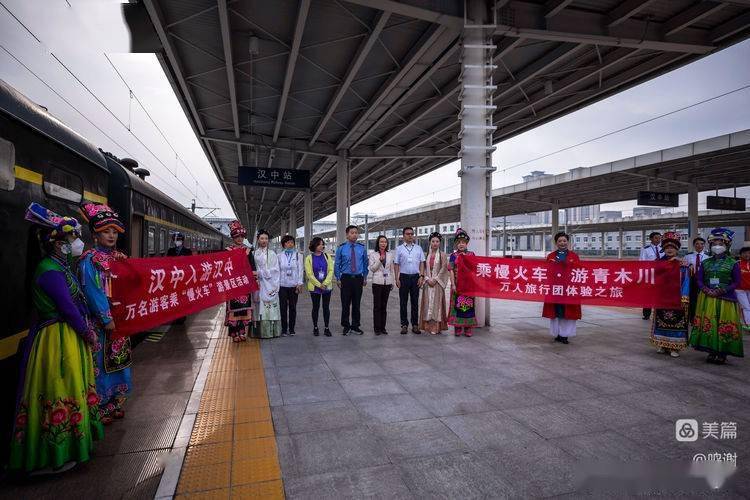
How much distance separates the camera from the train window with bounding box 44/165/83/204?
3368mm

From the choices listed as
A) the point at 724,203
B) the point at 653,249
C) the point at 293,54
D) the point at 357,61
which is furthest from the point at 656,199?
the point at 293,54

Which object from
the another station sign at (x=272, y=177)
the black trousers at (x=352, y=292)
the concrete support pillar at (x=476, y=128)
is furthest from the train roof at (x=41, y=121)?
the another station sign at (x=272, y=177)

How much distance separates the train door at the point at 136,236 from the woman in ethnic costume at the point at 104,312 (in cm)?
316

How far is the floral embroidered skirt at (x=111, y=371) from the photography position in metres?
3.20

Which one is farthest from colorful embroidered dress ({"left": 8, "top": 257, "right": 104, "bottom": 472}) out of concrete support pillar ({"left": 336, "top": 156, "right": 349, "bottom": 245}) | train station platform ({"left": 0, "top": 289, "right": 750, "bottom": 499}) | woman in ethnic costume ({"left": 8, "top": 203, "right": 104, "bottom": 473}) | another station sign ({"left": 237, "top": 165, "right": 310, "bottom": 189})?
concrete support pillar ({"left": 336, "top": 156, "right": 349, "bottom": 245})

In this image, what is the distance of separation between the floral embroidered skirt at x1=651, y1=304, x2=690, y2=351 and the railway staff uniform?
541 cm

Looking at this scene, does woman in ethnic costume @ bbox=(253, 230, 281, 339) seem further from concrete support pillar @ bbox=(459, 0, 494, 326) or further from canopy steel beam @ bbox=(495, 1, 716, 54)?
canopy steel beam @ bbox=(495, 1, 716, 54)

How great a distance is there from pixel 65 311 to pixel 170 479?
1.26m

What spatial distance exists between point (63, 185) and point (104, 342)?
153cm

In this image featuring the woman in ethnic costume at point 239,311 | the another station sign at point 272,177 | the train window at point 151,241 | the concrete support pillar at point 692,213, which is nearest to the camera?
the woman in ethnic costume at point 239,311

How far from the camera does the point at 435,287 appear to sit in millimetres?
6965

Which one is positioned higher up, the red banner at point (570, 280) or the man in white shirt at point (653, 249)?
the man in white shirt at point (653, 249)

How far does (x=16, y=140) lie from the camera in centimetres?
290

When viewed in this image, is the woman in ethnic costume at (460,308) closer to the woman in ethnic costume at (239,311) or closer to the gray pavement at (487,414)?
the gray pavement at (487,414)
